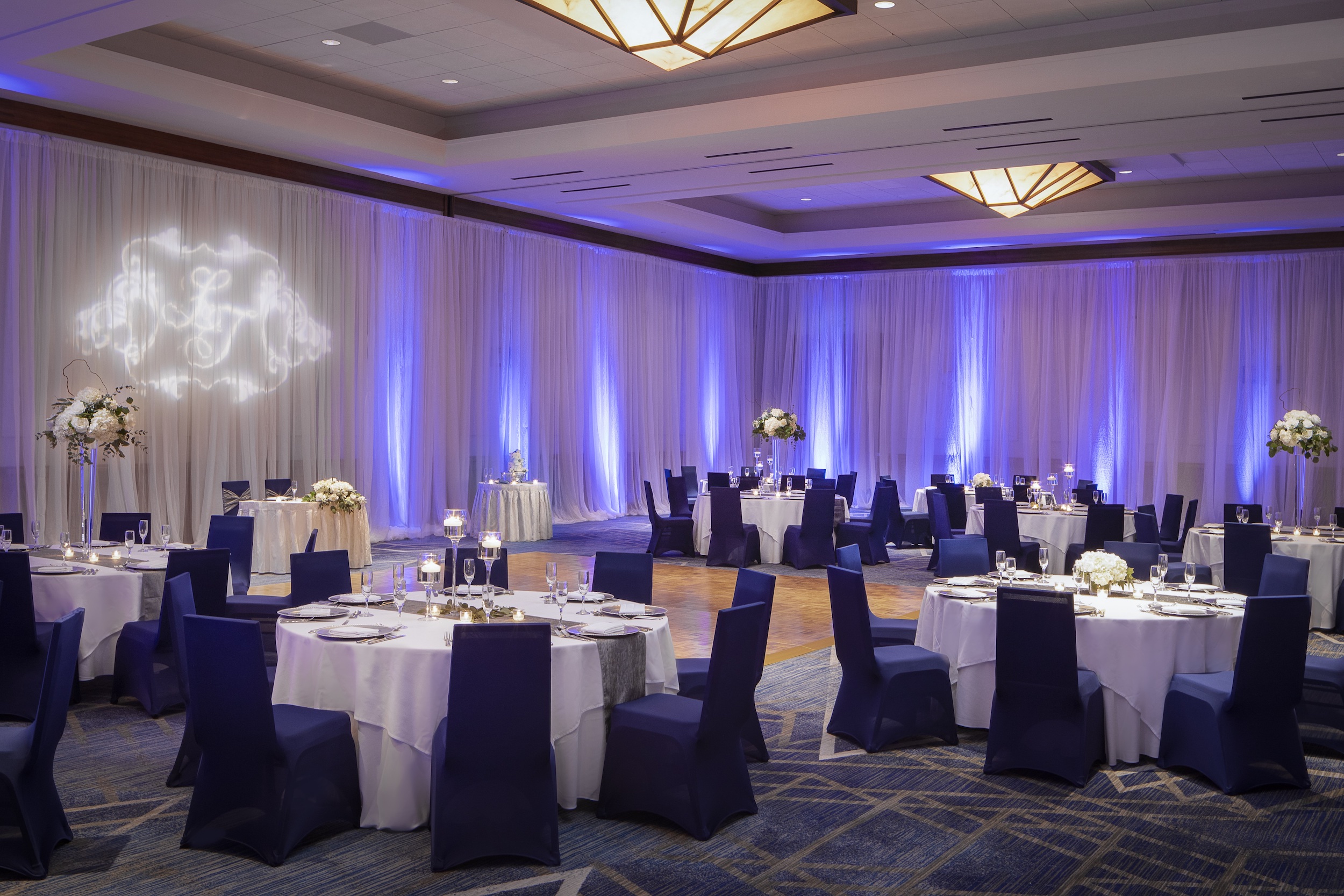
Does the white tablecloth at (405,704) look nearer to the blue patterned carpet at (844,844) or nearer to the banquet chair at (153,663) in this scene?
the blue patterned carpet at (844,844)

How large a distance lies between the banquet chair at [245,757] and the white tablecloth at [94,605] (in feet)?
7.36

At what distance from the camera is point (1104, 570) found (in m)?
5.95

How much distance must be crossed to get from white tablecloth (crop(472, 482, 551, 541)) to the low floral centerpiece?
27.4 feet

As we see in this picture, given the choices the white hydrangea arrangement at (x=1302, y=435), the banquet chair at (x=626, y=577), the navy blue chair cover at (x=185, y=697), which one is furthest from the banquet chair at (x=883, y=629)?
the white hydrangea arrangement at (x=1302, y=435)

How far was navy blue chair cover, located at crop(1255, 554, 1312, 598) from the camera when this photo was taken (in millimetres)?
6090

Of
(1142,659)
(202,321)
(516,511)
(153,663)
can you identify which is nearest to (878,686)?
(1142,659)

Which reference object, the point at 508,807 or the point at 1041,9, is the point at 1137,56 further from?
the point at 508,807

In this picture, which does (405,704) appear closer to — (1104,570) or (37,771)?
(37,771)

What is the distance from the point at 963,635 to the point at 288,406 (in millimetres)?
8360

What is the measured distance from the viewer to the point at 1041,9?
27.4ft

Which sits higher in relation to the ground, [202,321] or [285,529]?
[202,321]

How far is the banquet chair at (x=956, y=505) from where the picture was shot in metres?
12.9

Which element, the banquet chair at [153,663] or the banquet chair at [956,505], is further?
the banquet chair at [956,505]

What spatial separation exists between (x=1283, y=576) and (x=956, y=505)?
22.0 ft
